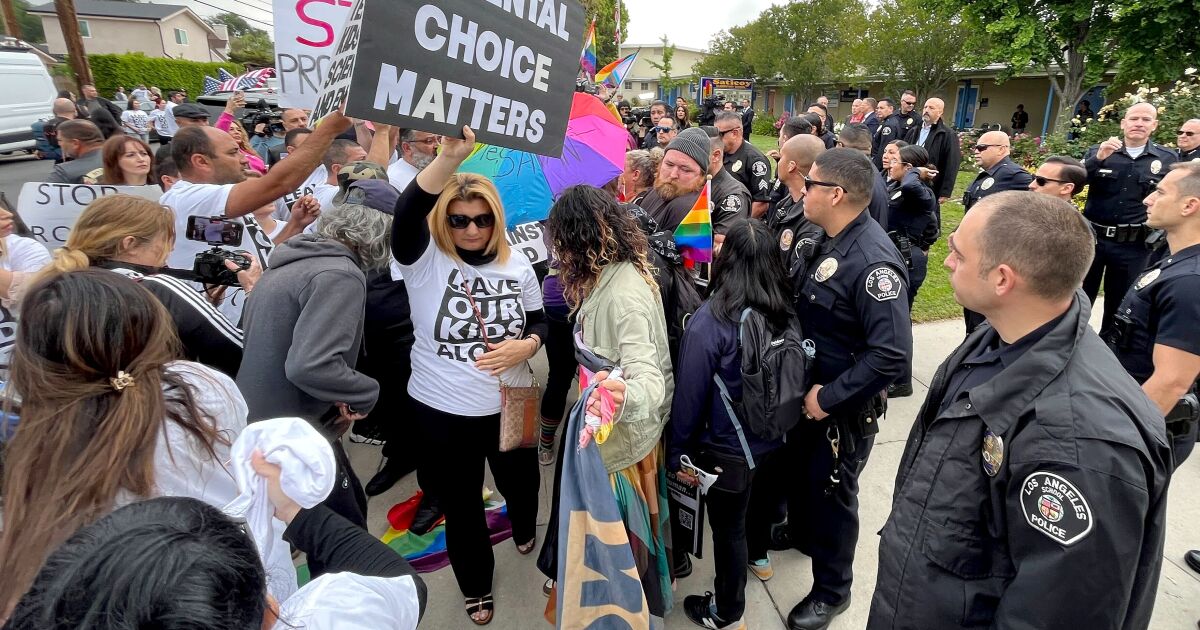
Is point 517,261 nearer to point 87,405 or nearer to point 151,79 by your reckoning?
point 87,405

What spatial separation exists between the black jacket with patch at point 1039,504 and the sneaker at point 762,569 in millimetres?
1386

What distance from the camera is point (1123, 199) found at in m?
5.21

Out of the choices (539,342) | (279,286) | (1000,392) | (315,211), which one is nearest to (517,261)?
(539,342)

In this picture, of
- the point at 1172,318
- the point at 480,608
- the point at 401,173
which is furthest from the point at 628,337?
the point at 401,173

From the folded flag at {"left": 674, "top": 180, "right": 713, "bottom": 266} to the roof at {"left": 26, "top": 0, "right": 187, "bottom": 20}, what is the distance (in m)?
56.0

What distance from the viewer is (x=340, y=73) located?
1.87m

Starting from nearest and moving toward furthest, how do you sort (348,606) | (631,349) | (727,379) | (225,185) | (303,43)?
(348,606), (631,349), (727,379), (303,43), (225,185)

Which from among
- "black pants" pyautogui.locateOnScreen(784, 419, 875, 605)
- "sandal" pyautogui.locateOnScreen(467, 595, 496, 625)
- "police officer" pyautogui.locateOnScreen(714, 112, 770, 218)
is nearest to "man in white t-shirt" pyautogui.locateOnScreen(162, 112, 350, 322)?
"sandal" pyautogui.locateOnScreen(467, 595, 496, 625)

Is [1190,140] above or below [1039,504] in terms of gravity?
above

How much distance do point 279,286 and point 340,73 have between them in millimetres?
757

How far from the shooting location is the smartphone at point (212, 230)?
2.67 metres

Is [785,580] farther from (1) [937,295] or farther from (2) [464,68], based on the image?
(1) [937,295]

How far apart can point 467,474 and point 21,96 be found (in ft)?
62.2

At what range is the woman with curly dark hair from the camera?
2049 mm
